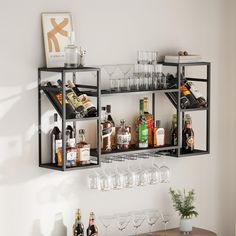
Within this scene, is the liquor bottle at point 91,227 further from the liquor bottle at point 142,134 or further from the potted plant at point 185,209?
the potted plant at point 185,209

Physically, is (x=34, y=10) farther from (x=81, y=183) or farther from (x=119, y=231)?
(x=119, y=231)

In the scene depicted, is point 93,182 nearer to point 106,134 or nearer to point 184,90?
point 106,134

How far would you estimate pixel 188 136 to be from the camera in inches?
196

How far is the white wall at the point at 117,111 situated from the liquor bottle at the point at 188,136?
201 millimetres

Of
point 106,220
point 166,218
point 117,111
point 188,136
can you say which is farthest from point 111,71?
point 166,218

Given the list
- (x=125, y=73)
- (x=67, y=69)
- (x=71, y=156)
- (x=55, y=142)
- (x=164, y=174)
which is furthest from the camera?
(x=164, y=174)

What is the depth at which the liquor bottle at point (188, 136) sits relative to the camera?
4.98m

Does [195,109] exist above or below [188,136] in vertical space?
above

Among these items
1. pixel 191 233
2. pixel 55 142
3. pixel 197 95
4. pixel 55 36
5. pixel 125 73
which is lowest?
pixel 191 233

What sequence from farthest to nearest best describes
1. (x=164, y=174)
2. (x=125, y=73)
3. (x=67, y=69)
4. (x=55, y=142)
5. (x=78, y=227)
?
(x=164, y=174) < (x=125, y=73) < (x=78, y=227) < (x=55, y=142) < (x=67, y=69)

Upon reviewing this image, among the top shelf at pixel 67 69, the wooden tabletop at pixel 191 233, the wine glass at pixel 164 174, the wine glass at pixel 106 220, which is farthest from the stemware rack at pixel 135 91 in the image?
the wooden tabletop at pixel 191 233

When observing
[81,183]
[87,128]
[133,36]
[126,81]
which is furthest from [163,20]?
[81,183]

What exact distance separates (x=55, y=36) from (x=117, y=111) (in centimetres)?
69

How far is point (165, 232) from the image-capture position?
196 inches
